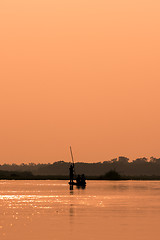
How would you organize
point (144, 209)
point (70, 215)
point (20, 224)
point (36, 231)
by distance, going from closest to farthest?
point (36, 231)
point (20, 224)
point (70, 215)
point (144, 209)

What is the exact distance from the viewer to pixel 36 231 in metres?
50.3

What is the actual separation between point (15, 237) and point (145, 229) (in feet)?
34.1

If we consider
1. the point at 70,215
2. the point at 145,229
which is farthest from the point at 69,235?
the point at 70,215

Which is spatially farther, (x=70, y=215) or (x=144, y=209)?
(x=144, y=209)

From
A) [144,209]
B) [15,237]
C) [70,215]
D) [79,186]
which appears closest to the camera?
[15,237]

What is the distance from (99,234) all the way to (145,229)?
4.78m

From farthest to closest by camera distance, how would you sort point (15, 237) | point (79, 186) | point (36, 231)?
1. point (79, 186)
2. point (36, 231)
3. point (15, 237)

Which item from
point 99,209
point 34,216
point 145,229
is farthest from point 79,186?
point 145,229

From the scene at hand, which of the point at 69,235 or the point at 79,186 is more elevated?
the point at 79,186

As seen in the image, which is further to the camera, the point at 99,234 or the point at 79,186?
the point at 79,186

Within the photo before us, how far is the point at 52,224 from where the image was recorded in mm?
56000

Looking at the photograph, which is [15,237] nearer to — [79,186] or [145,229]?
[145,229]

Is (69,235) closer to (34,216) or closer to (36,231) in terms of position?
(36,231)

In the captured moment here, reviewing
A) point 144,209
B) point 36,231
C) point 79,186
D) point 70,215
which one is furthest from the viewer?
point 79,186
